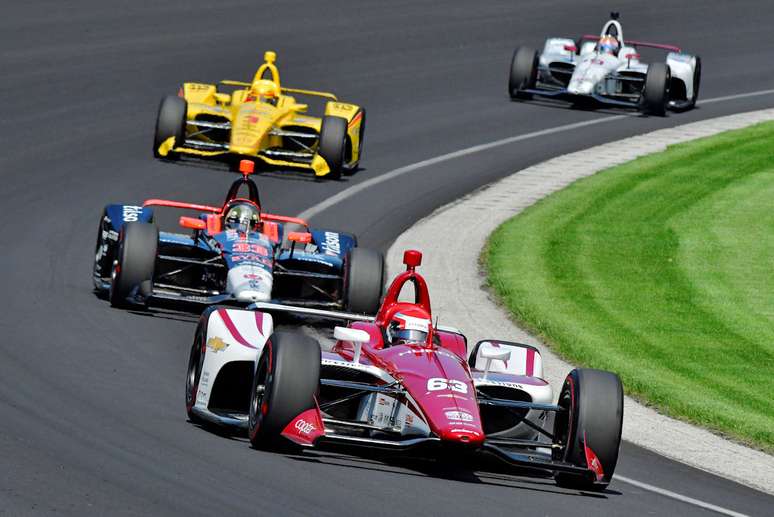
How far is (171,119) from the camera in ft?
83.6

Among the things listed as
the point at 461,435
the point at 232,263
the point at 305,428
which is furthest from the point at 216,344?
the point at 232,263

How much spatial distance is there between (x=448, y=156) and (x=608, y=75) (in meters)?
6.42

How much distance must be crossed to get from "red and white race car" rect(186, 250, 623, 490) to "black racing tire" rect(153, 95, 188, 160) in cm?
1265

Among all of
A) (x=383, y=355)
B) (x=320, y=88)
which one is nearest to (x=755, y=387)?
(x=383, y=355)

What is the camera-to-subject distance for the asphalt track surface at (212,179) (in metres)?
10.7

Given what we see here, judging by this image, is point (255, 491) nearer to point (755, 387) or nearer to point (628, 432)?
point (628, 432)

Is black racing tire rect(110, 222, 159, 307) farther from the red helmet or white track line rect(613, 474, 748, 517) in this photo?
white track line rect(613, 474, 748, 517)

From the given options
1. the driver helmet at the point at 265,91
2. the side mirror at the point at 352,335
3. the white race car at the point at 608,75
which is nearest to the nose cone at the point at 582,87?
the white race car at the point at 608,75

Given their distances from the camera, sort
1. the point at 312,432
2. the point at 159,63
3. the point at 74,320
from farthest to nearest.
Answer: the point at 159,63, the point at 74,320, the point at 312,432

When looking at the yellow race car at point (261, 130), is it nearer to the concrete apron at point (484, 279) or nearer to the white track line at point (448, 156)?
the white track line at point (448, 156)

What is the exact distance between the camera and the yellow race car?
25250 millimetres

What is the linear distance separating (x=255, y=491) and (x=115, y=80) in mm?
22800

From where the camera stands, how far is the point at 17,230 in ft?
67.3

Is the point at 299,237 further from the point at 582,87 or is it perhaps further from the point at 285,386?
the point at 582,87
